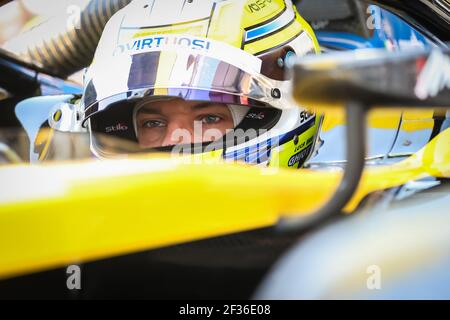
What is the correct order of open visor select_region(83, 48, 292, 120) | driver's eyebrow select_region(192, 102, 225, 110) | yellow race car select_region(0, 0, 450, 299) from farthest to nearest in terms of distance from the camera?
driver's eyebrow select_region(192, 102, 225, 110) → open visor select_region(83, 48, 292, 120) → yellow race car select_region(0, 0, 450, 299)

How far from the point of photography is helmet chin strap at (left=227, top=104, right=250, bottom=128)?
1.47 metres

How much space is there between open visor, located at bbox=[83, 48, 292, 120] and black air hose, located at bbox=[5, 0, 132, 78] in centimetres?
15

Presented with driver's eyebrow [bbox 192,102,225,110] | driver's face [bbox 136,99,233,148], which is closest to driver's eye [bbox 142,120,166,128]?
driver's face [bbox 136,99,233,148]

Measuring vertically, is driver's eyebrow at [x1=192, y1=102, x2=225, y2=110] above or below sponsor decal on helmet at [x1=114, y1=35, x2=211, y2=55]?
below

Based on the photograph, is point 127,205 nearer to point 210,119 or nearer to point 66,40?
point 210,119

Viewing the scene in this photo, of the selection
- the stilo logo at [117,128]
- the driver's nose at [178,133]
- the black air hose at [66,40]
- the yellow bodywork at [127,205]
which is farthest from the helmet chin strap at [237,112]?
the yellow bodywork at [127,205]

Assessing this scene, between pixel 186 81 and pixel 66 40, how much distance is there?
0.47 m

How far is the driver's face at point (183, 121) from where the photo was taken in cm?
142

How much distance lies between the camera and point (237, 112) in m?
1.48

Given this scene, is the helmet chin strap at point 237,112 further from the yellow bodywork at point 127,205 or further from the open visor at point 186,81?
the yellow bodywork at point 127,205

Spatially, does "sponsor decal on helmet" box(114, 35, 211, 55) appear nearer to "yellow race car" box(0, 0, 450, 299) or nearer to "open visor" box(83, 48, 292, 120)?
"open visor" box(83, 48, 292, 120)

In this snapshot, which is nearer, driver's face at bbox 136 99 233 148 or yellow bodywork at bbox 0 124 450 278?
yellow bodywork at bbox 0 124 450 278

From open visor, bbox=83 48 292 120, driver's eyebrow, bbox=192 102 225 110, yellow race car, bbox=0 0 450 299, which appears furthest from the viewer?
driver's eyebrow, bbox=192 102 225 110

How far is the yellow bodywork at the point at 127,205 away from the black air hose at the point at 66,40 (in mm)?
766
